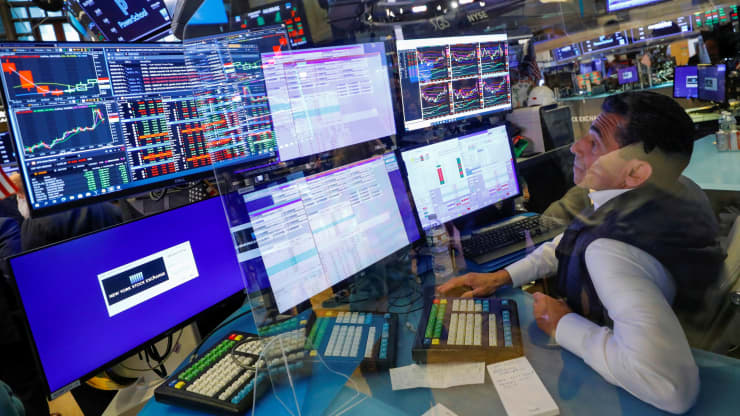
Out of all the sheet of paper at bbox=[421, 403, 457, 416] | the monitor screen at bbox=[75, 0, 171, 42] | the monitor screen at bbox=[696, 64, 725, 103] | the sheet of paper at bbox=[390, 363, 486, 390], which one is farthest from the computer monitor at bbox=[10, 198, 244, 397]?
the monitor screen at bbox=[696, 64, 725, 103]

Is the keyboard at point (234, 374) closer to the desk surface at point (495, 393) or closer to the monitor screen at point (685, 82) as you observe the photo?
the desk surface at point (495, 393)

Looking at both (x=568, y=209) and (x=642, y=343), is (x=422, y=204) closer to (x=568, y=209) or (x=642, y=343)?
(x=568, y=209)

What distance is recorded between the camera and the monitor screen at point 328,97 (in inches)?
39.7

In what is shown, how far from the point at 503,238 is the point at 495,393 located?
2.35 ft

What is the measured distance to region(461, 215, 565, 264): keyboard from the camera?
1208 millimetres

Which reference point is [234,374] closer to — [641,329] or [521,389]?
[521,389]

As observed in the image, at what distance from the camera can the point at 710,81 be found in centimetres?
95

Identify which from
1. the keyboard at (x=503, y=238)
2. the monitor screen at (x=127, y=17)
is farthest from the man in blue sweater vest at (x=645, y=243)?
the monitor screen at (x=127, y=17)

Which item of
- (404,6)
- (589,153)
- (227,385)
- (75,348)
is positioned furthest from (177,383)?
(404,6)

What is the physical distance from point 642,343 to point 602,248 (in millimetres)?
172

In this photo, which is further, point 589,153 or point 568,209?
point 568,209

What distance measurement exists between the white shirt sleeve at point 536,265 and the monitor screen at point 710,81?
0.40 metres

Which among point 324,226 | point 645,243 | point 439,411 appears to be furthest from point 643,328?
point 324,226

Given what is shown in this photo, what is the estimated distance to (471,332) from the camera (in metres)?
0.98
